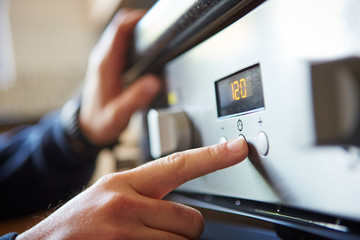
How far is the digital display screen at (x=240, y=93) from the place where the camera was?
0.88 ft

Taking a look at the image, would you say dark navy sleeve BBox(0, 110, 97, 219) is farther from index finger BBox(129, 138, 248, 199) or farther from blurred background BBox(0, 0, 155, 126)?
blurred background BBox(0, 0, 155, 126)

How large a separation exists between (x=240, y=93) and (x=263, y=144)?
0.06m

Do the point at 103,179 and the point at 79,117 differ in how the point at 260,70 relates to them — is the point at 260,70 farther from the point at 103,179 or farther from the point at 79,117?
the point at 79,117

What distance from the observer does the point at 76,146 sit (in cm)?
67

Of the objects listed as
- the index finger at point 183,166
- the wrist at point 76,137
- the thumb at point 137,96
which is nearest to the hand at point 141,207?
the index finger at point 183,166

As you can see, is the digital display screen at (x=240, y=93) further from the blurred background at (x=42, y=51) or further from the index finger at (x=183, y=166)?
the blurred background at (x=42, y=51)

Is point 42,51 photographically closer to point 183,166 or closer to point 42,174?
point 42,174

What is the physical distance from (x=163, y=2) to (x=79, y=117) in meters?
0.39

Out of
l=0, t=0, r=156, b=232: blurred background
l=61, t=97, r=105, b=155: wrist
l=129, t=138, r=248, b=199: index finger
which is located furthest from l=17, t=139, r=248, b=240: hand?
l=0, t=0, r=156, b=232: blurred background

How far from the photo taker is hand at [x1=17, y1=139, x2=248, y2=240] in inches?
10.7

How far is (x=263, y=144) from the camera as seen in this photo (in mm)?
260

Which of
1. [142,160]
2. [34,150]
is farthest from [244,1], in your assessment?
[34,150]

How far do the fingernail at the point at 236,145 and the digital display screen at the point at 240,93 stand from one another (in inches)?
1.0

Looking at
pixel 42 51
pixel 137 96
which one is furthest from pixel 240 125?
pixel 42 51
